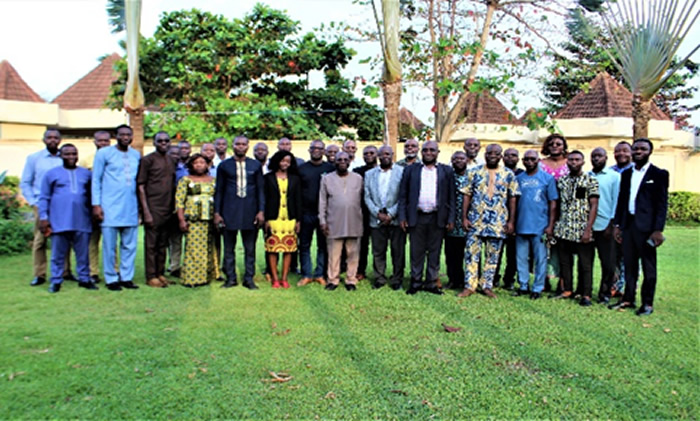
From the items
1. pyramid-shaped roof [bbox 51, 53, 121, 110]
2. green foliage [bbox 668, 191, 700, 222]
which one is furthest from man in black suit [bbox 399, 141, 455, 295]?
pyramid-shaped roof [bbox 51, 53, 121, 110]

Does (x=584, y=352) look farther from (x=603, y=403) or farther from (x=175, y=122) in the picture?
(x=175, y=122)

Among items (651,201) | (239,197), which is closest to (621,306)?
(651,201)

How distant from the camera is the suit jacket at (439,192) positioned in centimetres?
685

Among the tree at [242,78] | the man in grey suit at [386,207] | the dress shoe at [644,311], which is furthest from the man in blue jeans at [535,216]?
the tree at [242,78]

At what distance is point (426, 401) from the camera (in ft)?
12.5

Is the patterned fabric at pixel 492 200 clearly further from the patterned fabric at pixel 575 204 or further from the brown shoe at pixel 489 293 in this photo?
the brown shoe at pixel 489 293

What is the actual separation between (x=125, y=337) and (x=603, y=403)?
3953 millimetres

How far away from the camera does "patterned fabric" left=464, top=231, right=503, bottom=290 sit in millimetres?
6875

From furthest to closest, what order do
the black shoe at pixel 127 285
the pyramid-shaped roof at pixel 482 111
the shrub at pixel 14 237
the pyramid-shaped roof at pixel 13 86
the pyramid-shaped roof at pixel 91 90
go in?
the pyramid-shaped roof at pixel 91 90, the pyramid-shaped roof at pixel 13 86, the pyramid-shaped roof at pixel 482 111, the shrub at pixel 14 237, the black shoe at pixel 127 285

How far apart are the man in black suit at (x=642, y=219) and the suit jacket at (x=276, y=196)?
383 centimetres

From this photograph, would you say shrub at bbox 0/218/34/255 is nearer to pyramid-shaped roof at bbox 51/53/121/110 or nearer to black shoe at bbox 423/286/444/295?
black shoe at bbox 423/286/444/295

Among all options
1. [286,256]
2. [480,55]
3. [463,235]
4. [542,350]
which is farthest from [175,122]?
[542,350]

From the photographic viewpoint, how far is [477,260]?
22.8 feet

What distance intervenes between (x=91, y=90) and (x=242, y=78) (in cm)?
1229
